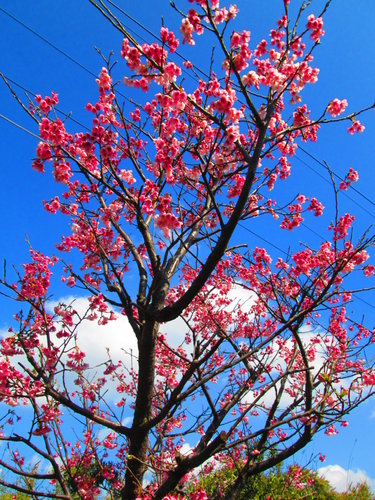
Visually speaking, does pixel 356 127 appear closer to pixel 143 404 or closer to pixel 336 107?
pixel 336 107

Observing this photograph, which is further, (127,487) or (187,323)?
(187,323)

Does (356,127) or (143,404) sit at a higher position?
(356,127)

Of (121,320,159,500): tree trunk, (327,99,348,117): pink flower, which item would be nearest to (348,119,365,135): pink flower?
(327,99,348,117): pink flower

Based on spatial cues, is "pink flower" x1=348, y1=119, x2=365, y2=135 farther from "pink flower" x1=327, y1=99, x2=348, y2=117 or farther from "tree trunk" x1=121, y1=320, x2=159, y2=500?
"tree trunk" x1=121, y1=320, x2=159, y2=500

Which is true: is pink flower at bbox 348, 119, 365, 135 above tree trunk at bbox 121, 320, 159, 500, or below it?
above

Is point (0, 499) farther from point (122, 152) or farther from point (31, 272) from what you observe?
point (122, 152)

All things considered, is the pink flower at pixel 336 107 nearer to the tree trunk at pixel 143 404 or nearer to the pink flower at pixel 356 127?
the pink flower at pixel 356 127

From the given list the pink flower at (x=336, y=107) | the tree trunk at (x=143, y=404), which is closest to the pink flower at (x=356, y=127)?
the pink flower at (x=336, y=107)

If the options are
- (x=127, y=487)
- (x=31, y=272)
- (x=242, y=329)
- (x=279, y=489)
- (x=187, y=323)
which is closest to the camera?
(x=127, y=487)

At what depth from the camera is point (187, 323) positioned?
5418mm

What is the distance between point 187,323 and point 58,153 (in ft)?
8.78

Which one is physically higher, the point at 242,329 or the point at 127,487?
the point at 242,329

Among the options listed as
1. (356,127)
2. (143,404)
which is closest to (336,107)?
(356,127)

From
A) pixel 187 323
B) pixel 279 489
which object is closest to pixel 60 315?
pixel 187 323
